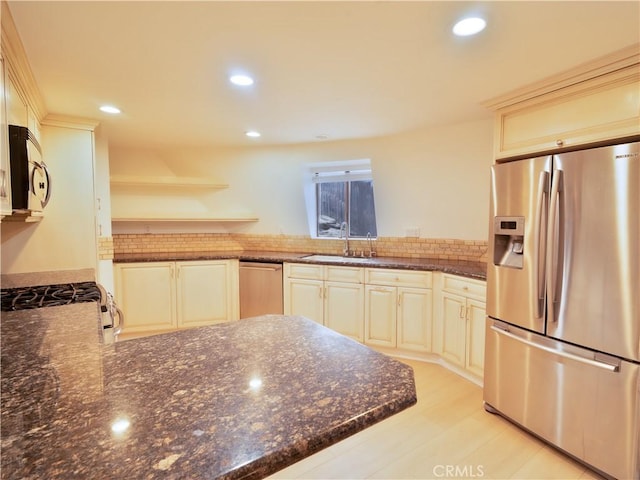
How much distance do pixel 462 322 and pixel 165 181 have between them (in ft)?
11.6

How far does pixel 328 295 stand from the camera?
3539 mm

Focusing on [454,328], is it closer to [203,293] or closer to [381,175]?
[381,175]

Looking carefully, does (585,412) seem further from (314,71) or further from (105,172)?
(105,172)

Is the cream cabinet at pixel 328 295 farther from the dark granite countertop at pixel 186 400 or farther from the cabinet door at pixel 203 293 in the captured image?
the dark granite countertop at pixel 186 400

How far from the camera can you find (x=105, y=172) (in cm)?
320

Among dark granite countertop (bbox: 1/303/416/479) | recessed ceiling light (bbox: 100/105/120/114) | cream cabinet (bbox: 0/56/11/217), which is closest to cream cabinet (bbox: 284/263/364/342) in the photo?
recessed ceiling light (bbox: 100/105/120/114)

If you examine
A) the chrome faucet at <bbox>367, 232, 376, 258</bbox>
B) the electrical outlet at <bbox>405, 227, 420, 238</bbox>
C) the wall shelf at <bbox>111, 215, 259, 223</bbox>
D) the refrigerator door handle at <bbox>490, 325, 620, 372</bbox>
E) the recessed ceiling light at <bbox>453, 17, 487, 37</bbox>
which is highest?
the recessed ceiling light at <bbox>453, 17, 487, 37</bbox>

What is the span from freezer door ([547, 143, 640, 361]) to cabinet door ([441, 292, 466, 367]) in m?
0.86

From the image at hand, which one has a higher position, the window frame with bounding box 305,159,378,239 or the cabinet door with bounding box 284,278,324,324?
the window frame with bounding box 305,159,378,239

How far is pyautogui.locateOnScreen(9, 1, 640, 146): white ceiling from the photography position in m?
1.37

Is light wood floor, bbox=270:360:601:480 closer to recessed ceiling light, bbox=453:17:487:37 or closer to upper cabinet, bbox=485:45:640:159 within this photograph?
upper cabinet, bbox=485:45:640:159

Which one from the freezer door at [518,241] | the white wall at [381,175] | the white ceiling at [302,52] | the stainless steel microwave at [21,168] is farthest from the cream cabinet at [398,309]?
the stainless steel microwave at [21,168]

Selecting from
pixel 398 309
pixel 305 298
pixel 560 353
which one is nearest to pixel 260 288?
pixel 305 298

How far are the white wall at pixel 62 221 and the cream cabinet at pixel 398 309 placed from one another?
2.46 m
